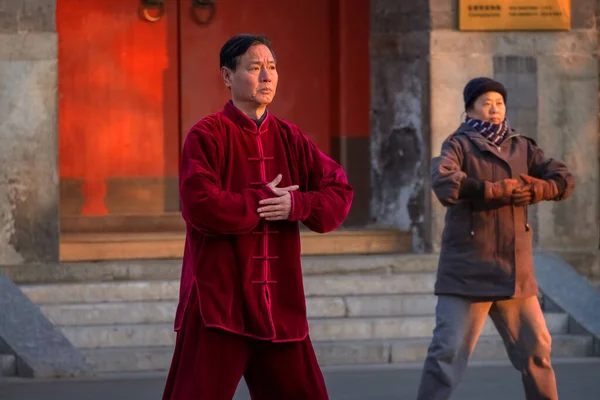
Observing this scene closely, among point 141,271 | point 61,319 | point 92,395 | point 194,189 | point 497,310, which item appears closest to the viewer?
point 194,189

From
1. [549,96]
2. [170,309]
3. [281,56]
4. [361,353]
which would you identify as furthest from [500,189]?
[281,56]

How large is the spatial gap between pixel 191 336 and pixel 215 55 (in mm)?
6726

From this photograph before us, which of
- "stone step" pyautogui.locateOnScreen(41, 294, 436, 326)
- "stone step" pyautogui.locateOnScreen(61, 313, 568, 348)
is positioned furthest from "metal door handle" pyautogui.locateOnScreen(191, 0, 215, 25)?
"stone step" pyautogui.locateOnScreen(61, 313, 568, 348)

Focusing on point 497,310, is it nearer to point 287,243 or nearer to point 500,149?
point 500,149

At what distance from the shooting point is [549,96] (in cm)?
1086

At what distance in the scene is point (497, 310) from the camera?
21.8ft

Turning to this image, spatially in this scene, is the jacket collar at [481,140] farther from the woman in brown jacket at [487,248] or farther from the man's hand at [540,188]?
the man's hand at [540,188]

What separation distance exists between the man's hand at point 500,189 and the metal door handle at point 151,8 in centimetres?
549

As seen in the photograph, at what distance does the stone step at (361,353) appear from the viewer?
884 cm

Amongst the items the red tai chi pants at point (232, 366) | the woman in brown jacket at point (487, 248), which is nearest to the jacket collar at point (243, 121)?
the red tai chi pants at point (232, 366)

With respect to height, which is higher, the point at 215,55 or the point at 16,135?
the point at 215,55

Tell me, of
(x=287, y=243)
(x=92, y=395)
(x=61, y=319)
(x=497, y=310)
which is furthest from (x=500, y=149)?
(x=61, y=319)

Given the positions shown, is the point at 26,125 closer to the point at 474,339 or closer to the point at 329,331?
the point at 329,331

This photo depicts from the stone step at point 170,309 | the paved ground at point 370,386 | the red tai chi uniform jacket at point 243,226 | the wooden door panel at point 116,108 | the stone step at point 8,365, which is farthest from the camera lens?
the wooden door panel at point 116,108
